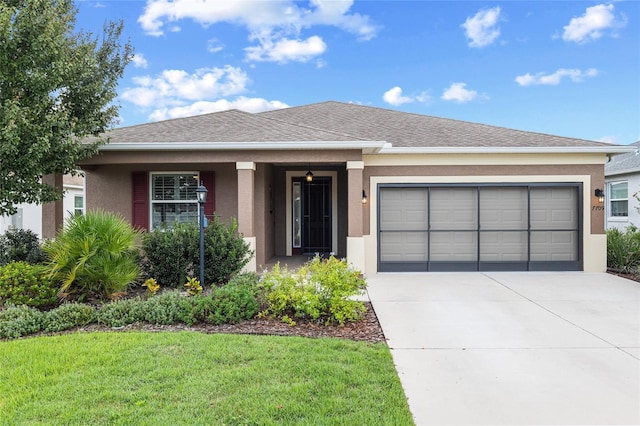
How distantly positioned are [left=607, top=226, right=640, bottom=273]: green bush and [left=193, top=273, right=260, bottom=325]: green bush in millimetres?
9445

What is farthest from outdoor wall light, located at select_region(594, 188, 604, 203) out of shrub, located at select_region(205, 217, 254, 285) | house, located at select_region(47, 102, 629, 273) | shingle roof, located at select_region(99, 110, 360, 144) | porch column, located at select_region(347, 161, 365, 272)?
shrub, located at select_region(205, 217, 254, 285)

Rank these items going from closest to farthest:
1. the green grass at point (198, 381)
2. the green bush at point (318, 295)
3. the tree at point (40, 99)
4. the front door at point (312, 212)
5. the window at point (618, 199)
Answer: the green grass at point (198, 381) < the green bush at point (318, 295) < the tree at point (40, 99) < the front door at point (312, 212) < the window at point (618, 199)

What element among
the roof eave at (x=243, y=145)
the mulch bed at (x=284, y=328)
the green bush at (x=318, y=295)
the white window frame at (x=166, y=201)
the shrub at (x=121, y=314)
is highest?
the roof eave at (x=243, y=145)

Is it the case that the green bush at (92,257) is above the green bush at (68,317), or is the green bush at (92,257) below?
above

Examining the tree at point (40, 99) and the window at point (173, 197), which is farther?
the window at point (173, 197)

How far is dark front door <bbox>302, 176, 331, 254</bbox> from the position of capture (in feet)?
39.2

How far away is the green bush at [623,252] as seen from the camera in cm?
959

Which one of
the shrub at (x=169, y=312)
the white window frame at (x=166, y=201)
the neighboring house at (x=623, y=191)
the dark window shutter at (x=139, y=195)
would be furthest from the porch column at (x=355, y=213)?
the neighboring house at (x=623, y=191)

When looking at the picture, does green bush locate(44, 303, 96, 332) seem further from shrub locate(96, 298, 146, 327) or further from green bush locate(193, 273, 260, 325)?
green bush locate(193, 273, 260, 325)

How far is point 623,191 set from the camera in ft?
49.5

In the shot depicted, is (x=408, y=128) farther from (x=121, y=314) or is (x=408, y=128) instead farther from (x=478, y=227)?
(x=121, y=314)

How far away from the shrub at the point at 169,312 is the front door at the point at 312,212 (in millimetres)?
6621

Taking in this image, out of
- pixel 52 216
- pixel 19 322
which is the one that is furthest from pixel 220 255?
pixel 52 216

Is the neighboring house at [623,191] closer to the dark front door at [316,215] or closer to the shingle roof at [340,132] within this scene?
the shingle roof at [340,132]
